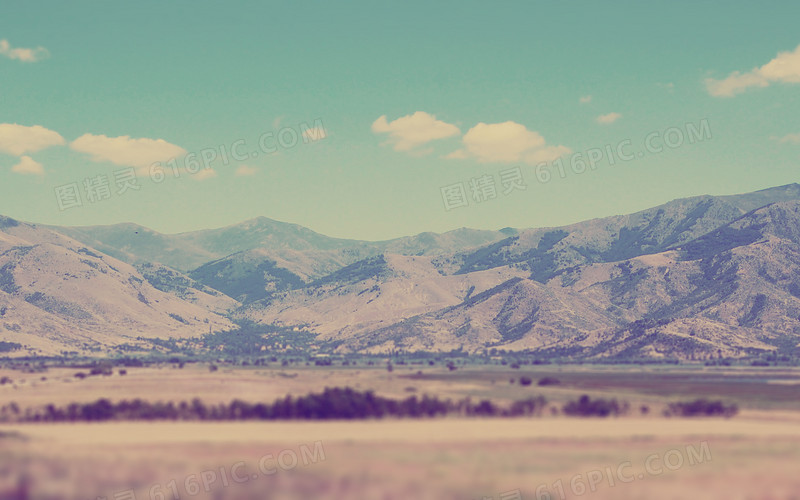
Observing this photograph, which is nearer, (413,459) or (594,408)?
(413,459)

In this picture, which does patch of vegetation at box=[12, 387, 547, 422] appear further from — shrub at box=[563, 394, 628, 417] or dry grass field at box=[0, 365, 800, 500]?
dry grass field at box=[0, 365, 800, 500]

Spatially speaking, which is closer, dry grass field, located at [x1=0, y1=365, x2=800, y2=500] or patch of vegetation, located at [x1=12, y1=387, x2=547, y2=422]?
dry grass field, located at [x1=0, y1=365, x2=800, y2=500]

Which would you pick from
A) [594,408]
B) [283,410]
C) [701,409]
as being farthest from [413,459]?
[701,409]

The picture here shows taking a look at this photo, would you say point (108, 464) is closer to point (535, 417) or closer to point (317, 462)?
point (317, 462)

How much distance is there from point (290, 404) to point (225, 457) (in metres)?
45.8

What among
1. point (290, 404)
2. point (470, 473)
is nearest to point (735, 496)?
point (470, 473)

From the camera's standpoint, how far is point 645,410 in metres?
160

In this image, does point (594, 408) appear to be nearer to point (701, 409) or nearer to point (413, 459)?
point (701, 409)

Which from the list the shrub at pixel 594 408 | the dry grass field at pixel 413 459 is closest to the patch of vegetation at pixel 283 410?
the shrub at pixel 594 408

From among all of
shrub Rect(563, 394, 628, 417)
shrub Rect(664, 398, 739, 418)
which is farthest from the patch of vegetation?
shrub Rect(664, 398, 739, 418)

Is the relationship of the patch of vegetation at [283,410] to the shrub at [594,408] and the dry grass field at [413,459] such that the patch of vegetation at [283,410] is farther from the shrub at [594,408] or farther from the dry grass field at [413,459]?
the dry grass field at [413,459]

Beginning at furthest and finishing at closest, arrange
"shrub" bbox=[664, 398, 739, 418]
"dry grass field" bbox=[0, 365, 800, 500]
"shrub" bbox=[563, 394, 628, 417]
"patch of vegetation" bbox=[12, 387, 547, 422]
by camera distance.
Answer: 1. "shrub" bbox=[563, 394, 628, 417]
2. "shrub" bbox=[664, 398, 739, 418]
3. "patch of vegetation" bbox=[12, 387, 547, 422]
4. "dry grass field" bbox=[0, 365, 800, 500]

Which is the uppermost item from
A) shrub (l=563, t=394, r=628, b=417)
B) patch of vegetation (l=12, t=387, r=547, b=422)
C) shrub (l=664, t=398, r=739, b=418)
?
patch of vegetation (l=12, t=387, r=547, b=422)

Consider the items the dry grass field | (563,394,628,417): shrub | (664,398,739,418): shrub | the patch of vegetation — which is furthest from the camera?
(563,394,628,417): shrub
